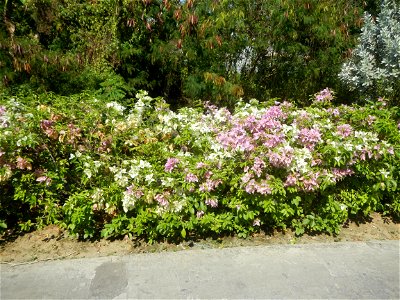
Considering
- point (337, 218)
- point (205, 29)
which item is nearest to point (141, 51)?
point (205, 29)

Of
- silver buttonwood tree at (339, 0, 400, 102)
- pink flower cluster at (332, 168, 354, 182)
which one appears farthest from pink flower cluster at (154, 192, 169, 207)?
silver buttonwood tree at (339, 0, 400, 102)

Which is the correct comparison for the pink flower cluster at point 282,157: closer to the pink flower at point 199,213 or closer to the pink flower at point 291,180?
the pink flower at point 291,180

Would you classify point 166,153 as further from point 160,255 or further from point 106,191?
point 160,255

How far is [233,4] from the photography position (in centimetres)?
605

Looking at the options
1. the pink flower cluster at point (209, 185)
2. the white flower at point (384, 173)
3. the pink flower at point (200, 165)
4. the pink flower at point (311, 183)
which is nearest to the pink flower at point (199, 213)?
the pink flower cluster at point (209, 185)

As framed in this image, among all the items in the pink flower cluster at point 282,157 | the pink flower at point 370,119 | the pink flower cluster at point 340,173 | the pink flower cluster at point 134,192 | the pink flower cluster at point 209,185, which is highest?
the pink flower at point 370,119

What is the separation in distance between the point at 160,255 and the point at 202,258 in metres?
0.41

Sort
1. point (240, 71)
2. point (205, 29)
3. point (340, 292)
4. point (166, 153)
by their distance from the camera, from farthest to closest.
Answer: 1. point (240, 71)
2. point (205, 29)
3. point (166, 153)
4. point (340, 292)

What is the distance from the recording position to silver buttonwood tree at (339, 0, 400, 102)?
216 inches

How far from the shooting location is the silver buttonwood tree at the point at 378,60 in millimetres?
5477

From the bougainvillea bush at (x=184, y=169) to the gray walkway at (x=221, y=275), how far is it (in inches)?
11.8

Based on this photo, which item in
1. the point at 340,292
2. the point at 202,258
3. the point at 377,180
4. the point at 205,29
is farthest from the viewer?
the point at 205,29

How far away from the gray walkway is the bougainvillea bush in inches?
11.8

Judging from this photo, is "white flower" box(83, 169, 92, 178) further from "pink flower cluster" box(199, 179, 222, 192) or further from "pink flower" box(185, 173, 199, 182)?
"pink flower cluster" box(199, 179, 222, 192)
